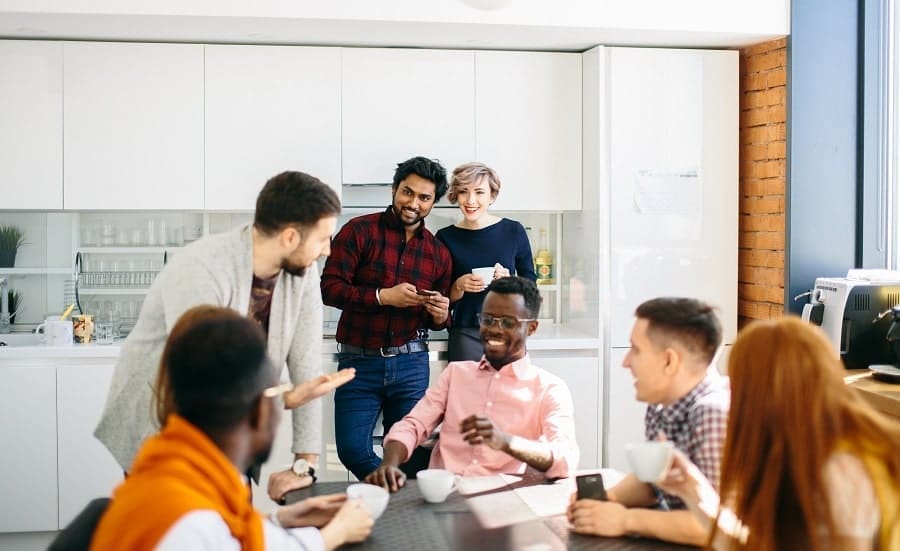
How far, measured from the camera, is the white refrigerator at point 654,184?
4527mm

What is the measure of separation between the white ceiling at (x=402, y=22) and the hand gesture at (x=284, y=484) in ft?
7.52

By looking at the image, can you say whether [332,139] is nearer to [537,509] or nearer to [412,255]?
[412,255]

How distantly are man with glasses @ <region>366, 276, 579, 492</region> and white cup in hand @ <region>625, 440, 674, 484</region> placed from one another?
2.71ft

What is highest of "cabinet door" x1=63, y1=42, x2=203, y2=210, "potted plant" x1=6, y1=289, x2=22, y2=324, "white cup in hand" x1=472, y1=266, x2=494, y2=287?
"cabinet door" x1=63, y1=42, x2=203, y2=210

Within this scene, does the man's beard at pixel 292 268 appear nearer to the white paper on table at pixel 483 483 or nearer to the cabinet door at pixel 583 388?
the white paper on table at pixel 483 483

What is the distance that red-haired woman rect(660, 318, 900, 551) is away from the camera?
1.51 m

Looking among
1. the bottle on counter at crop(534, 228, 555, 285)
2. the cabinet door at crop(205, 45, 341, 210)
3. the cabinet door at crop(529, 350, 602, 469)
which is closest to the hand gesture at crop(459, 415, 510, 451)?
the cabinet door at crop(529, 350, 602, 469)

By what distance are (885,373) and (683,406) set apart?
69.1 inches

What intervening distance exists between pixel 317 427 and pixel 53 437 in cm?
206

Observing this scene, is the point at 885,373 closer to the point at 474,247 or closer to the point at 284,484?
the point at 474,247

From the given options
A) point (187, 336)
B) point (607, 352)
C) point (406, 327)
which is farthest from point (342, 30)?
point (187, 336)

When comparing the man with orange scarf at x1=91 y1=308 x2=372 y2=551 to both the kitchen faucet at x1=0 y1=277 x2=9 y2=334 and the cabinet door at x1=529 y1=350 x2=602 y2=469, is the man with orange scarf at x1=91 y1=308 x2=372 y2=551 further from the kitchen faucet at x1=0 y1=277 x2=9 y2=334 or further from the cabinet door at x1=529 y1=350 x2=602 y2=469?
the kitchen faucet at x1=0 y1=277 x2=9 y2=334

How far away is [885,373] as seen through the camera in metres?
3.56

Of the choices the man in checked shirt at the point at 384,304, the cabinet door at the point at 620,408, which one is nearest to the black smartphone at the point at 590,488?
the man in checked shirt at the point at 384,304
